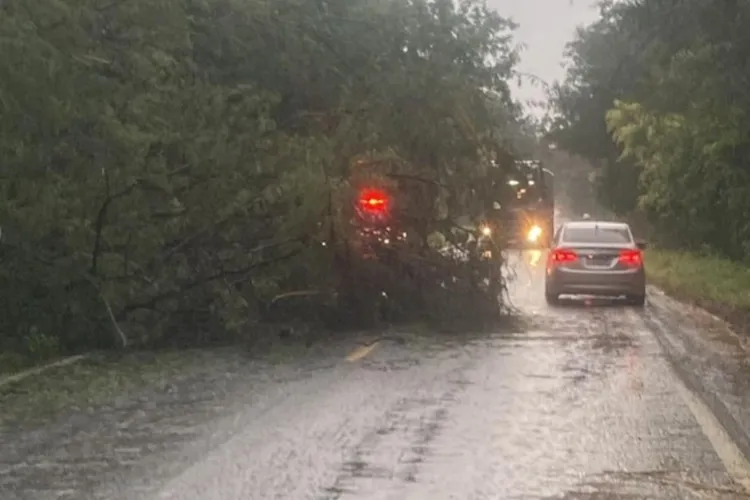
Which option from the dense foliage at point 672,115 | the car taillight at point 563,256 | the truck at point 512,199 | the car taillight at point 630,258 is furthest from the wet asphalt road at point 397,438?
the car taillight at point 563,256

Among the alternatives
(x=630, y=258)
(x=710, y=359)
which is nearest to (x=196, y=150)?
(x=710, y=359)

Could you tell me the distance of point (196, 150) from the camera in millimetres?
16797

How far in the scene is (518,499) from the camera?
8.24 m

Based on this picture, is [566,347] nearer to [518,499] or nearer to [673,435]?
[673,435]

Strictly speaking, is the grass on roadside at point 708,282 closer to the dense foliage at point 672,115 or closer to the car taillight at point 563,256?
the dense foliage at point 672,115

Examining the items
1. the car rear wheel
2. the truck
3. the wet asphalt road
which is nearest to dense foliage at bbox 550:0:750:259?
the truck

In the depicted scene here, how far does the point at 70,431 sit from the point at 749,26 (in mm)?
15309

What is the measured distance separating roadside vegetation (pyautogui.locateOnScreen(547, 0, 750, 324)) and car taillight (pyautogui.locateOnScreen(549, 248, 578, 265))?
282 centimetres

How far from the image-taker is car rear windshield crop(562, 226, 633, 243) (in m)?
26.7

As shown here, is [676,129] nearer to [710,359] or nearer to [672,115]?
[672,115]

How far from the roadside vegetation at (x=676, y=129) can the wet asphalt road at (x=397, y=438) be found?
898 centimetres

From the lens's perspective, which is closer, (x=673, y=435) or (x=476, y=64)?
(x=673, y=435)

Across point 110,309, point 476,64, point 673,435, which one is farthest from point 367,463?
point 476,64

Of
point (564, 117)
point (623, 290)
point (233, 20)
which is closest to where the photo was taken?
point (233, 20)
